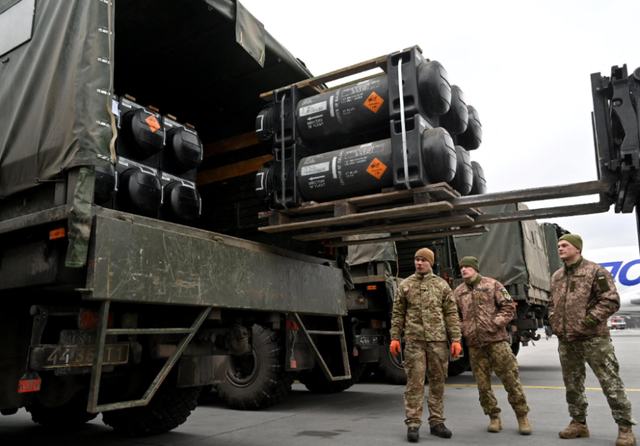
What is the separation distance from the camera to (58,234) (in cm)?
311

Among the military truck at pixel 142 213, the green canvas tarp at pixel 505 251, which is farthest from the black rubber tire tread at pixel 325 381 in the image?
the green canvas tarp at pixel 505 251

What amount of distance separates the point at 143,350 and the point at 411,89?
284 centimetres

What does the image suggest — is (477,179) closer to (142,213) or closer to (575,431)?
(575,431)

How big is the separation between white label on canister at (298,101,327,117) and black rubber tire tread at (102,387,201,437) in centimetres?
264

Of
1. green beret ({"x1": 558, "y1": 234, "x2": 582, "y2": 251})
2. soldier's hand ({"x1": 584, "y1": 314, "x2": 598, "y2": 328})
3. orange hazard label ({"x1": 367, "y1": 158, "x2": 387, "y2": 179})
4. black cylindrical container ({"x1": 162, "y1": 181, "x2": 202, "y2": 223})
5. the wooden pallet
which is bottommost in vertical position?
soldier's hand ({"x1": 584, "y1": 314, "x2": 598, "y2": 328})

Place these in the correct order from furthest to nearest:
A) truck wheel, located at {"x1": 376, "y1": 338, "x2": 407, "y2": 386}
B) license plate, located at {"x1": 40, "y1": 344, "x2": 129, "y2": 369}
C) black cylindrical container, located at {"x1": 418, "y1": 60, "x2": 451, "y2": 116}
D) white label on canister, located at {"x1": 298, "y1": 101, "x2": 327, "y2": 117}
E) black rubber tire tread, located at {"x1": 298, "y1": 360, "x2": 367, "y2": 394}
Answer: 1. truck wheel, located at {"x1": 376, "y1": 338, "x2": 407, "y2": 386}
2. black rubber tire tread, located at {"x1": 298, "y1": 360, "x2": 367, "y2": 394}
3. white label on canister, located at {"x1": 298, "y1": 101, "x2": 327, "y2": 117}
4. black cylindrical container, located at {"x1": 418, "y1": 60, "x2": 451, "y2": 116}
5. license plate, located at {"x1": 40, "y1": 344, "x2": 129, "y2": 369}

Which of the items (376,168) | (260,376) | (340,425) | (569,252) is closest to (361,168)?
(376,168)

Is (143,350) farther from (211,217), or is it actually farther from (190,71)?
(190,71)

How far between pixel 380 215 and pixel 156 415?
2704 millimetres

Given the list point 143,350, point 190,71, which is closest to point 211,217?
point 190,71

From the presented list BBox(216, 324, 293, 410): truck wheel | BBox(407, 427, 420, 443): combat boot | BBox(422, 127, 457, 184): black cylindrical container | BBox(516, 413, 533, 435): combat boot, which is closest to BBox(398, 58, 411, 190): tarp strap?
BBox(422, 127, 457, 184): black cylindrical container

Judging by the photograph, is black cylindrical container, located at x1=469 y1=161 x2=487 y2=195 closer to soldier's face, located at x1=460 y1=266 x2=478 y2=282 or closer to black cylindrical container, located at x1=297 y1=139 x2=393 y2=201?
soldier's face, located at x1=460 y1=266 x2=478 y2=282

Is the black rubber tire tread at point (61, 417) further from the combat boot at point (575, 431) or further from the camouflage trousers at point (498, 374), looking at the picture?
the combat boot at point (575, 431)

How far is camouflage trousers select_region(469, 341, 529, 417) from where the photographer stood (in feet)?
16.6
